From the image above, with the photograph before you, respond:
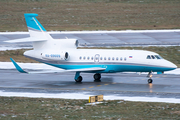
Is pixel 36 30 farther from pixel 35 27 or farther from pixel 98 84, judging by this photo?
pixel 98 84

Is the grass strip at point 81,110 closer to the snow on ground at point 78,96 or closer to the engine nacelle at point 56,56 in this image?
the snow on ground at point 78,96

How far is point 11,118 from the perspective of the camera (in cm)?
2002

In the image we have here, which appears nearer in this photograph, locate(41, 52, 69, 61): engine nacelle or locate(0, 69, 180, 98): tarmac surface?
locate(0, 69, 180, 98): tarmac surface

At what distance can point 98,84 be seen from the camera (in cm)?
3184

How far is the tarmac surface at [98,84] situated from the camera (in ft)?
92.3

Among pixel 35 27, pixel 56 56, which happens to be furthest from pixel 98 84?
pixel 35 27

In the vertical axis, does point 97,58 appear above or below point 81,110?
above

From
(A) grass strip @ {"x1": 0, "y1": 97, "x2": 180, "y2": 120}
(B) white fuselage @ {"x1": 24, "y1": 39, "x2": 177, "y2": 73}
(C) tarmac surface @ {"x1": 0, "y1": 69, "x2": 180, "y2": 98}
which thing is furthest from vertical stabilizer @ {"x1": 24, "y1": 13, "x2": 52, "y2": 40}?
(A) grass strip @ {"x1": 0, "y1": 97, "x2": 180, "y2": 120}

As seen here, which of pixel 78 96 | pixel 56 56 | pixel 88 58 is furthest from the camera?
pixel 56 56

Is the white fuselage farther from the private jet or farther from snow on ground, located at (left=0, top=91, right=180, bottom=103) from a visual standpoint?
snow on ground, located at (left=0, top=91, right=180, bottom=103)

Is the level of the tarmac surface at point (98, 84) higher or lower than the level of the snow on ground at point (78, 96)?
higher

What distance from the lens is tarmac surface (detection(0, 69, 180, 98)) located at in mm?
28125

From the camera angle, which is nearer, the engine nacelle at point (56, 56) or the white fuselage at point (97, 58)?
the white fuselage at point (97, 58)

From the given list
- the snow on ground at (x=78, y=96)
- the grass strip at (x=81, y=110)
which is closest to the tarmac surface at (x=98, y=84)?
the snow on ground at (x=78, y=96)
